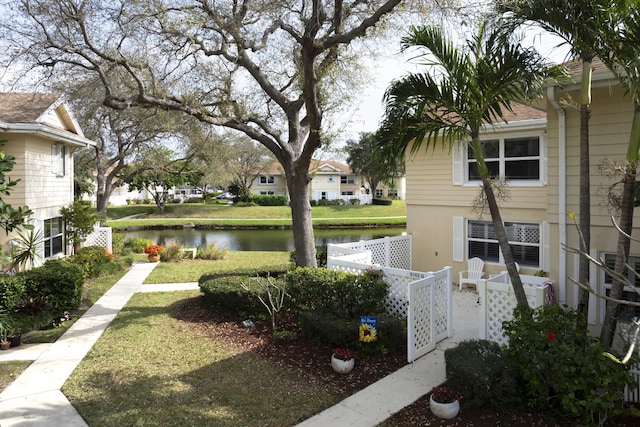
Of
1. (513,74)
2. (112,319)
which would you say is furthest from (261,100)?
(513,74)

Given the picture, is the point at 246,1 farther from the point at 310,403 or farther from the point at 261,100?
the point at 310,403

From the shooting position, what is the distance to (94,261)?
1437 cm

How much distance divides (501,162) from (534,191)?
122cm

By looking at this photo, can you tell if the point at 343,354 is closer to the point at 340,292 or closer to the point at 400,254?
the point at 340,292

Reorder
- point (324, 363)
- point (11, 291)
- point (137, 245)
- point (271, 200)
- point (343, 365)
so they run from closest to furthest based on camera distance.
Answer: point (343, 365)
point (324, 363)
point (11, 291)
point (137, 245)
point (271, 200)

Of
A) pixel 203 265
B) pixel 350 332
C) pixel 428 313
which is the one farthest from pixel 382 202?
pixel 350 332

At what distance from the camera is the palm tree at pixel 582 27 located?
5.23m

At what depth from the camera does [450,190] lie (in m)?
13.0

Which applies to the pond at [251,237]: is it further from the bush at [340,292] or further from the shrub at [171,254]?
the bush at [340,292]

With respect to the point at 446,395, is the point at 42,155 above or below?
above

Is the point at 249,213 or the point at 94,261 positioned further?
the point at 249,213

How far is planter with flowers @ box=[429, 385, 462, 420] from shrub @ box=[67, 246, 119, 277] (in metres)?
12.0

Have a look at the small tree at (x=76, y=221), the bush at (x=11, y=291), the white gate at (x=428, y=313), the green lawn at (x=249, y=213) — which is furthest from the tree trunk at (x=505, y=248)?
the green lawn at (x=249, y=213)

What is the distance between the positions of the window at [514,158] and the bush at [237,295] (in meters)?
7.12
